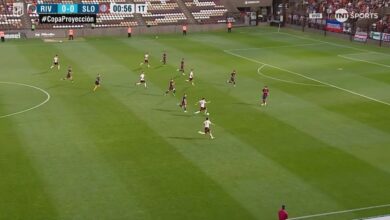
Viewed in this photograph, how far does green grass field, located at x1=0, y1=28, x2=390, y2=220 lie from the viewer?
88.3 feet

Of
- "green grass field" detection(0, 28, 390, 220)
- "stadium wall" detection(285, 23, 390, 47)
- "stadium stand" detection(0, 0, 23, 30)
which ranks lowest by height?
"green grass field" detection(0, 28, 390, 220)

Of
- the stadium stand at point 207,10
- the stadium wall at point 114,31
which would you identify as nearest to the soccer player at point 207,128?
the stadium wall at point 114,31

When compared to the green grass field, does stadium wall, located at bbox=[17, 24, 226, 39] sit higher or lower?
higher

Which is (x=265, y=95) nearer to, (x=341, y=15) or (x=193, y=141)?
(x=193, y=141)

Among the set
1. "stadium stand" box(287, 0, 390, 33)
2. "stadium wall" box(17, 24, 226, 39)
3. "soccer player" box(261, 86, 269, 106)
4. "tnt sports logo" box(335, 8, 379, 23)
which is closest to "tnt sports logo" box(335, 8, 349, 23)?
"tnt sports logo" box(335, 8, 379, 23)

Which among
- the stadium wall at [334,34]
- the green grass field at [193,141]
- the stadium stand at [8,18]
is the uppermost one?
the stadium stand at [8,18]

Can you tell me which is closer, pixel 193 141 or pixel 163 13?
pixel 193 141

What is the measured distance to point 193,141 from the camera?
35.4 metres

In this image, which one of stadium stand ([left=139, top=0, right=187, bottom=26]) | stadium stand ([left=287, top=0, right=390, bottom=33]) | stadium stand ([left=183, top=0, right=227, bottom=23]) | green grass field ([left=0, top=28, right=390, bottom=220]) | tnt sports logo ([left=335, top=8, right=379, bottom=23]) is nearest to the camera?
green grass field ([left=0, top=28, right=390, bottom=220])

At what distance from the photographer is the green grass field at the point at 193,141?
26906mm

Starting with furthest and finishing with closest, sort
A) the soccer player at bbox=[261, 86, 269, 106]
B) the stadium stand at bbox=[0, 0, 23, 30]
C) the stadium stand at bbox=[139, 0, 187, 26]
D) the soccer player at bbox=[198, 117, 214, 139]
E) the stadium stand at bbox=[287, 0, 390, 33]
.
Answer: the stadium stand at bbox=[139, 0, 187, 26] < the stadium stand at bbox=[287, 0, 390, 33] < the stadium stand at bbox=[0, 0, 23, 30] < the soccer player at bbox=[261, 86, 269, 106] < the soccer player at bbox=[198, 117, 214, 139]

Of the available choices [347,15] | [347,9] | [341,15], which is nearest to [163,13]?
[341,15]
